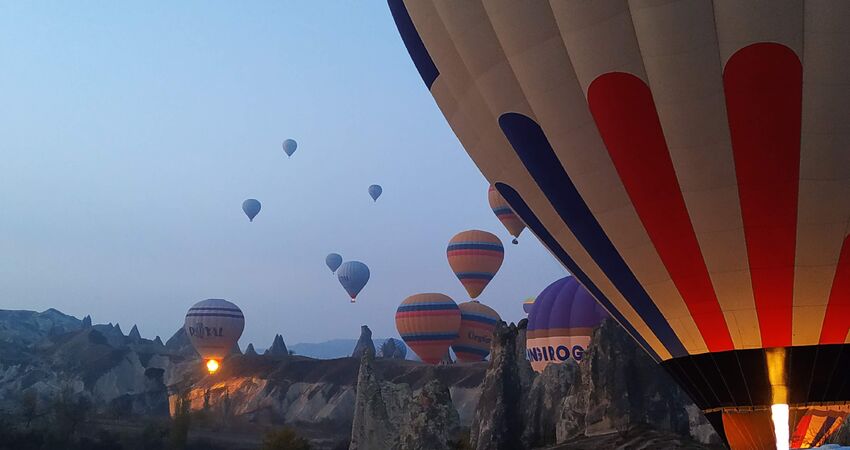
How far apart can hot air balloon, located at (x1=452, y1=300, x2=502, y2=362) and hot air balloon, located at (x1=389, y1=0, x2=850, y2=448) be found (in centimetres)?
4610

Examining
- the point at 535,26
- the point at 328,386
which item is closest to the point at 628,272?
the point at 535,26

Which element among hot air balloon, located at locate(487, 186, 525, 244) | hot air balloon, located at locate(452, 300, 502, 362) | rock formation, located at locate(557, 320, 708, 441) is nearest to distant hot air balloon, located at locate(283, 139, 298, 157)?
hot air balloon, located at locate(452, 300, 502, 362)

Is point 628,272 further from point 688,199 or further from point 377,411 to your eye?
point 377,411

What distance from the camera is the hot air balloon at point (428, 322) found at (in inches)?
1984

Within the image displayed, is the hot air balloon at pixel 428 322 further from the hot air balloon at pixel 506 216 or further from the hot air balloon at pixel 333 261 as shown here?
the hot air balloon at pixel 333 261

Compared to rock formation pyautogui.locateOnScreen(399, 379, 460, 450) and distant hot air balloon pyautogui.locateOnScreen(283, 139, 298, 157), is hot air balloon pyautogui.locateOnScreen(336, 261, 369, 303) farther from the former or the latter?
rock formation pyautogui.locateOnScreen(399, 379, 460, 450)

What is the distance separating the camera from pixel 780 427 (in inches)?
408

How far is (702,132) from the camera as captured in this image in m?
9.63

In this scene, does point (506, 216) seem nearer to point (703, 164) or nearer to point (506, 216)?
point (506, 216)

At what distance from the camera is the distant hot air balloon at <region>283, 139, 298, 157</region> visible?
6738cm

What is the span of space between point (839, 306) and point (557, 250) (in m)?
3.91

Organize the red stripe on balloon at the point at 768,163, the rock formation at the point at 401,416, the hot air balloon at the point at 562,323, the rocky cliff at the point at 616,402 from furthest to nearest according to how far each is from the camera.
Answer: the hot air balloon at the point at 562,323, the rock formation at the point at 401,416, the rocky cliff at the point at 616,402, the red stripe on balloon at the point at 768,163

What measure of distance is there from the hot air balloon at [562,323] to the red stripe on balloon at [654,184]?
1881 centimetres

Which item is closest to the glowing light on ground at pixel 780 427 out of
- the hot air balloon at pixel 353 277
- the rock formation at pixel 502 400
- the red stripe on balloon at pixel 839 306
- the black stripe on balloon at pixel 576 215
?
the red stripe on balloon at pixel 839 306
